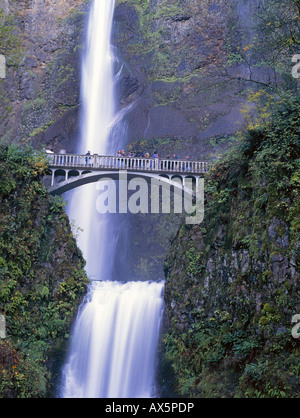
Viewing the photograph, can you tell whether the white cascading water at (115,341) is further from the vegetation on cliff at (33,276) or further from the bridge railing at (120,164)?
the bridge railing at (120,164)

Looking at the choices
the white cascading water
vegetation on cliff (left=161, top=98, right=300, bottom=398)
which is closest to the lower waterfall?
the white cascading water

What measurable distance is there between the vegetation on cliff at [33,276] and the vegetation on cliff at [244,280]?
4.79 m

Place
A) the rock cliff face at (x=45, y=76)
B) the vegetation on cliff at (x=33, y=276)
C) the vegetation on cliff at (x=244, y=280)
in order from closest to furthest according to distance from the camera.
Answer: the vegetation on cliff at (x=244, y=280) → the vegetation on cliff at (x=33, y=276) → the rock cliff face at (x=45, y=76)

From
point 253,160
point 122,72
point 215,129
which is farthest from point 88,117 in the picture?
point 253,160

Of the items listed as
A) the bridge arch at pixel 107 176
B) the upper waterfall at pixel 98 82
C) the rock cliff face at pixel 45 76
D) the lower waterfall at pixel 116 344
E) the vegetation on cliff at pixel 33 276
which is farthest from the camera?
the rock cliff face at pixel 45 76

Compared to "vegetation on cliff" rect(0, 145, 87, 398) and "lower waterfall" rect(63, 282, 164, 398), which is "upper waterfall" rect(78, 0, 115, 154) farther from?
"lower waterfall" rect(63, 282, 164, 398)

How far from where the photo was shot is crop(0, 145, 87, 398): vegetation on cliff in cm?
1552

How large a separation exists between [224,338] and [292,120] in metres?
7.68

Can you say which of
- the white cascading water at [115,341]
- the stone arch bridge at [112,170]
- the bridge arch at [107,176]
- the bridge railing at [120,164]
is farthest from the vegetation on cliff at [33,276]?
the bridge railing at [120,164]

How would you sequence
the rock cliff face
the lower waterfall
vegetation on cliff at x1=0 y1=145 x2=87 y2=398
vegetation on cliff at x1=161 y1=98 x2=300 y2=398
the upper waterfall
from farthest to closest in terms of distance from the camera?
the rock cliff face → the upper waterfall → the lower waterfall → vegetation on cliff at x1=0 y1=145 x2=87 y2=398 → vegetation on cliff at x1=161 y1=98 x2=300 y2=398

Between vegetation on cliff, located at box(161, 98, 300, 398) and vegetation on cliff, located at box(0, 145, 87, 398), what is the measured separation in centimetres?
479

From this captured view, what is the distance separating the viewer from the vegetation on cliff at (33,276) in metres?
15.5

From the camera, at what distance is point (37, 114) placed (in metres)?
38.2

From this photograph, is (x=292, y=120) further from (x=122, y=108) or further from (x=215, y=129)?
(x=122, y=108)
